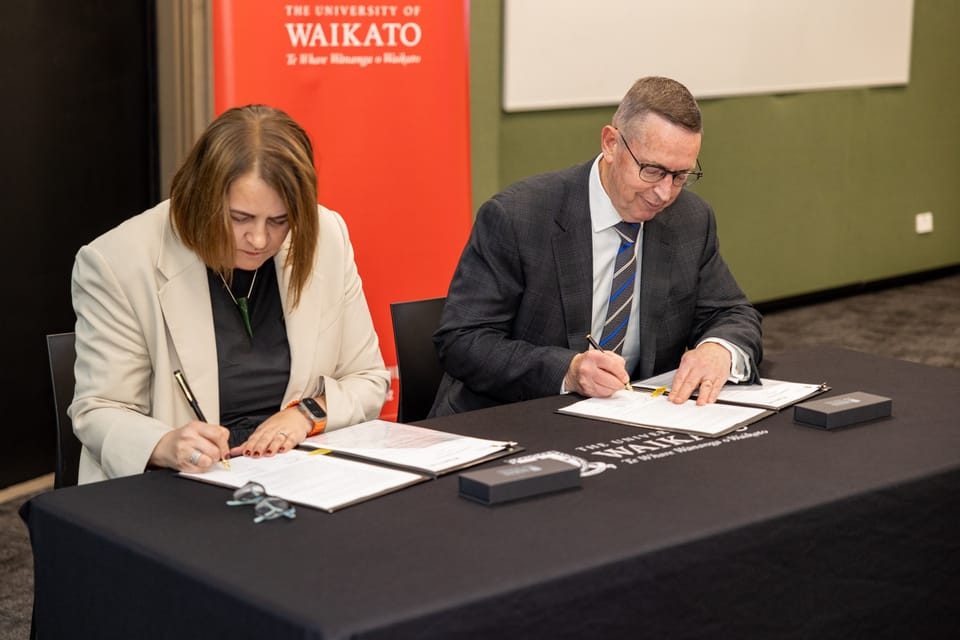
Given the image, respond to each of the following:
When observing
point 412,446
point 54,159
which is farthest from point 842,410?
point 54,159

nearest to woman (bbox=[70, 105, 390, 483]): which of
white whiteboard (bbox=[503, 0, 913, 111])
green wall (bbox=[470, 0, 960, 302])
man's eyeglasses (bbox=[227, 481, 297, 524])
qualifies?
man's eyeglasses (bbox=[227, 481, 297, 524])

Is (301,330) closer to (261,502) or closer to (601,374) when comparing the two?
(601,374)

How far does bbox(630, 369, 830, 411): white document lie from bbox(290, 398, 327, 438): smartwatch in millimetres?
715

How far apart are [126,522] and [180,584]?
212 millimetres

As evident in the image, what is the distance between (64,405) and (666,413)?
1185 mm

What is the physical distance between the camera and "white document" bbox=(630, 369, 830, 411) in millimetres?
2467

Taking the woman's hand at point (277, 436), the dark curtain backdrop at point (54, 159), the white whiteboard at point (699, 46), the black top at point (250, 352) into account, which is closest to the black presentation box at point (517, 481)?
the woman's hand at point (277, 436)

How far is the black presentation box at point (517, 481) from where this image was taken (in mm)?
1826

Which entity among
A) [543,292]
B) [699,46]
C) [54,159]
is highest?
[699,46]

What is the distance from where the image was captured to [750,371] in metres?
2.68

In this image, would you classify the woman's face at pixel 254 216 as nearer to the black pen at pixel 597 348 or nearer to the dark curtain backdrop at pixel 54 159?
the black pen at pixel 597 348

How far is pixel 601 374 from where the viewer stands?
253 centimetres

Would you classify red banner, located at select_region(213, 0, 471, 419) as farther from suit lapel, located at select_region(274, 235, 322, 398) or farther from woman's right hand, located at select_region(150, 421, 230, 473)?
woman's right hand, located at select_region(150, 421, 230, 473)

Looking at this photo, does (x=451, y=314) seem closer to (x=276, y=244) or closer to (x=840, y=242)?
(x=276, y=244)
